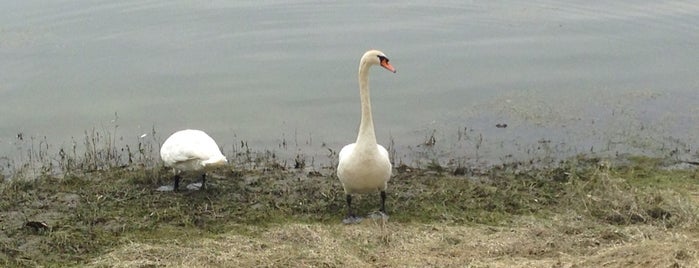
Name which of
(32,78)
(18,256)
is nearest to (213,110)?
(32,78)

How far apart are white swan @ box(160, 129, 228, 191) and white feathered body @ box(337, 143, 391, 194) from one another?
140cm

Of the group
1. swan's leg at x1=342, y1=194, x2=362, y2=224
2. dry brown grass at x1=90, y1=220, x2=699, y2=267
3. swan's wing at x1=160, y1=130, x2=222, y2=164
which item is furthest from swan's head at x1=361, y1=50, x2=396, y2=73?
swan's wing at x1=160, y1=130, x2=222, y2=164

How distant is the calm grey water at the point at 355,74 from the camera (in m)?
12.4

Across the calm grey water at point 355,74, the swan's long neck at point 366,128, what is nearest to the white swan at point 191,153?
the swan's long neck at point 366,128

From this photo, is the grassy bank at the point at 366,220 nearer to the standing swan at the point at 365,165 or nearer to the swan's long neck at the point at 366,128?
the standing swan at the point at 365,165

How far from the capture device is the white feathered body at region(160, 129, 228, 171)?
367 inches

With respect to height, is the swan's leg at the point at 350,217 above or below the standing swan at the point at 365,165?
below

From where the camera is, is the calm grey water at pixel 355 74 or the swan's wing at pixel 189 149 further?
the calm grey water at pixel 355 74

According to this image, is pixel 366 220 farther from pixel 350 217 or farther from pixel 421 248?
pixel 421 248

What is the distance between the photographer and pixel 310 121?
1301cm

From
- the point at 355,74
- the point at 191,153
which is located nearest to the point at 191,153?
the point at 191,153

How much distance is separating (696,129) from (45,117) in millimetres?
9478

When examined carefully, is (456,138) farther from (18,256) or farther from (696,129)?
(18,256)

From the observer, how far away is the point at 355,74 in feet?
48.5
